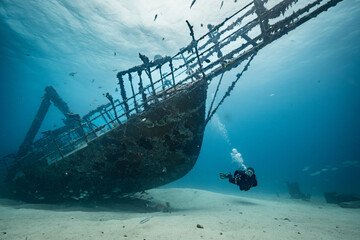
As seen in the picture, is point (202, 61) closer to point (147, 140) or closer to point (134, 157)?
point (147, 140)

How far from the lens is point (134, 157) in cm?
812

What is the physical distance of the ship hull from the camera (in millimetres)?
7487

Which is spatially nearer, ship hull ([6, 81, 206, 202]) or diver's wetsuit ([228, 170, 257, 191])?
diver's wetsuit ([228, 170, 257, 191])

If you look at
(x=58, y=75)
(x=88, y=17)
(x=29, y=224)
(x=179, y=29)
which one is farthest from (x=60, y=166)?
(x=58, y=75)

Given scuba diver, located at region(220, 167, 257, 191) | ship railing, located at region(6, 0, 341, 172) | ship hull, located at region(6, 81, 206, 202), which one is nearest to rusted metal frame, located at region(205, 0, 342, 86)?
ship railing, located at region(6, 0, 341, 172)

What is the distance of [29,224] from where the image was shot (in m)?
4.84

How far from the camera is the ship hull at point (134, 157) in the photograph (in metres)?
7.49

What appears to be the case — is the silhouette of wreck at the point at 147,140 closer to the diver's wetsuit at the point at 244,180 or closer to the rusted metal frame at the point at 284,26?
the rusted metal frame at the point at 284,26

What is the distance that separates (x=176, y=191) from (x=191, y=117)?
800cm

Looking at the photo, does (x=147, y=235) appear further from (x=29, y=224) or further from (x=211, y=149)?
(x=211, y=149)

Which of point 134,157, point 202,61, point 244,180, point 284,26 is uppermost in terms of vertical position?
point 202,61

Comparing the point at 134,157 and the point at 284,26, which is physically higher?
the point at 284,26

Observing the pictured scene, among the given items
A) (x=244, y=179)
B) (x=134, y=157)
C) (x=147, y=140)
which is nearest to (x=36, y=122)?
(x=134, y=157)

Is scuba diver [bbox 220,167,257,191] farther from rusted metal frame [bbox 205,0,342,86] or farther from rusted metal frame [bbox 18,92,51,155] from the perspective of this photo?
rusted metal frame [bbox 18,92,51,155]
